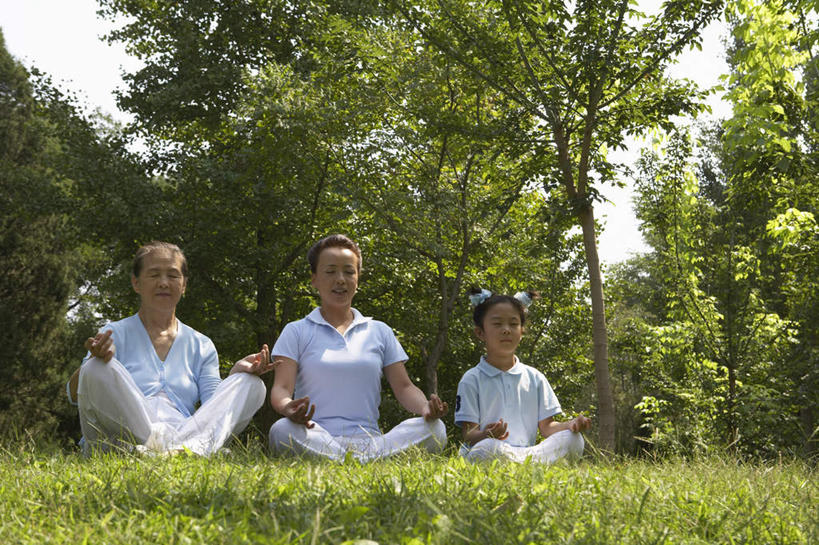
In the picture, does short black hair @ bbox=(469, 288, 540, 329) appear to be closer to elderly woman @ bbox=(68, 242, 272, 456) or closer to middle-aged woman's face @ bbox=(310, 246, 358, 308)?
middle-aged woman's face @ bbox=(310, 246, 358, 308)

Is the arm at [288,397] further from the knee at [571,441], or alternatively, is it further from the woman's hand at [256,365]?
the knee at [571,441]

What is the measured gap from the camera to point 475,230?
1285 centimetres

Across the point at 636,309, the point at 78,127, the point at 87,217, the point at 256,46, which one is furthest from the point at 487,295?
the point at 636,309

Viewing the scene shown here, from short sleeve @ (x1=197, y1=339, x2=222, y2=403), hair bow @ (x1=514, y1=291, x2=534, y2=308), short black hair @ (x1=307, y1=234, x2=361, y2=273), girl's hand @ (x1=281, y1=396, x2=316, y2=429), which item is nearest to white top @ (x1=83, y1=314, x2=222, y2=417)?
short sleeve @ (x1=197, y1=339, x2=222, y2=403)

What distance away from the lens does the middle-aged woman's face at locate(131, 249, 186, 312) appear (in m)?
4.75

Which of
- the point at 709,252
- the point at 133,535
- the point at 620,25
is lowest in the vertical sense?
the point at 133,535

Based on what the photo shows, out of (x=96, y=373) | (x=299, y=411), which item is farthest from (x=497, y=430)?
(x=96, y=373)

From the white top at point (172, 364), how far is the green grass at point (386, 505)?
1.20m

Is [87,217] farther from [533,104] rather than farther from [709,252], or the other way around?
[709,252]

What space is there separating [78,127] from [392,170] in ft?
22.2

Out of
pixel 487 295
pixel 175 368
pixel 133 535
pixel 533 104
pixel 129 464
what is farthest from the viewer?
pixel 533 104

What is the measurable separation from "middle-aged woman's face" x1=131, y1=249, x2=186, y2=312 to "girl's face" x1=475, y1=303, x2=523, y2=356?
7.12 ft

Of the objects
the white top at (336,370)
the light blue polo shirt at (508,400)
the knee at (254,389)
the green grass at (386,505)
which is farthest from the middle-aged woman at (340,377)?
the green grass at (386,505)

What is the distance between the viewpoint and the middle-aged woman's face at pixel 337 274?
5.02m
